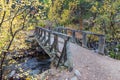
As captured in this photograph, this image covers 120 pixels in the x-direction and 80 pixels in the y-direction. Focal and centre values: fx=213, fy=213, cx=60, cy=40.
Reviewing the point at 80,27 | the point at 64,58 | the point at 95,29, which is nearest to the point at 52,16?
the point at 80,27

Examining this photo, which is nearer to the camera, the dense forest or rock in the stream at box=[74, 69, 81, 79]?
rock in the stream at box=[74, 69, 81, 79]

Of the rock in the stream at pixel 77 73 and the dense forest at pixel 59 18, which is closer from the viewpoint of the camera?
Result: the rock in the stream at pixel 77 73

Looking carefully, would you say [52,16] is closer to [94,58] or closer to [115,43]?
[115,43]

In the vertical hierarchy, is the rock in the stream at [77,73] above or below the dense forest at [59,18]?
below

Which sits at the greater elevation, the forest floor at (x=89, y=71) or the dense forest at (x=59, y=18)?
the dense forest at (x=59, y=18)

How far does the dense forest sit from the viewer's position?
27.7ft

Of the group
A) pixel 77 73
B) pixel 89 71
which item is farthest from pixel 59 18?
pixel 77 73

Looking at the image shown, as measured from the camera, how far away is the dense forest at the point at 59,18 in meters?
8.43

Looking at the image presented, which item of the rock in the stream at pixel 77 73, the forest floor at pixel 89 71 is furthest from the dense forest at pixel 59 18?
the rock in the stream at pixel 77 73

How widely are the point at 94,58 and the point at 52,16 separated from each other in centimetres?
1315

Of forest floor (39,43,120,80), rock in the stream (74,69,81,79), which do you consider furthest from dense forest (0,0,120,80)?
rock in the stream (74,69,81,79)

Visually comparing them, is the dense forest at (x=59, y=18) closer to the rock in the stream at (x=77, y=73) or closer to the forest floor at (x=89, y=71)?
the forest floor at (x=89, y=71)

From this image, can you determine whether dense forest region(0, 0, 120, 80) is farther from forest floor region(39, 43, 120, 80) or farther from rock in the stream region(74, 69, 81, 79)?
Answer: rock in the stream region(74, 69, 81, 79)

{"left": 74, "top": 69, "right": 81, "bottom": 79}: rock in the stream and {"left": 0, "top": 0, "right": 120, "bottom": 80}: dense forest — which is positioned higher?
{"left": 0, "top": 0, "right": 120, "bottom": 80}: dense forest
